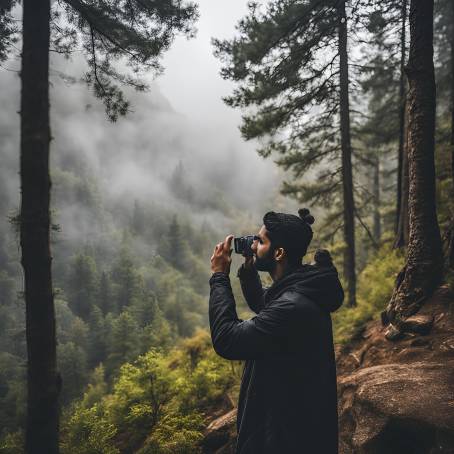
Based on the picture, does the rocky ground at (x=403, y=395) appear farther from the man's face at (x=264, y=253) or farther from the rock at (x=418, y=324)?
the man's face at (x=264, y=253)

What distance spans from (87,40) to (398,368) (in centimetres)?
672

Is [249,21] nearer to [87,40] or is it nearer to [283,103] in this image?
[283,103]

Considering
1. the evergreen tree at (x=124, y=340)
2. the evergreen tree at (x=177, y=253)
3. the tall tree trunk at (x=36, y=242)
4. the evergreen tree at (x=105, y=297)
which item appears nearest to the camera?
the tall tree trunk at (x=36, y=242)

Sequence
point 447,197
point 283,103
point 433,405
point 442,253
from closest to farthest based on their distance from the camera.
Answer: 1. point 433,405
2. point 442,253
3. point 447,197
4. point 283,103

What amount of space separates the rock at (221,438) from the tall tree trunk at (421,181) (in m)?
3.08

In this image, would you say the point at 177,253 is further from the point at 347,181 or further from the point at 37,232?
the point at 37,232

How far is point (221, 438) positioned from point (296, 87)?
9.23m

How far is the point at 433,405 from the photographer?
312cm

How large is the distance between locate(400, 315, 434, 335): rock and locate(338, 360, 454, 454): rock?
0.77m

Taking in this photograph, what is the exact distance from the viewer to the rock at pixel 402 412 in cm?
294

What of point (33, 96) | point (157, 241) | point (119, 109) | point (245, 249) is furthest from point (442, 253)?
point (157, 241)

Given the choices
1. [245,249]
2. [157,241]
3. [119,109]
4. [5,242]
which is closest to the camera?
[245,249]

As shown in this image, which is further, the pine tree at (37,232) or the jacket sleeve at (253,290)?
the pine tree at (37,232)

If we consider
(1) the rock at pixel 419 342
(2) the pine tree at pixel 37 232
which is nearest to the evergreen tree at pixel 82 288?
(2) the pine tree at pixel 37 232
